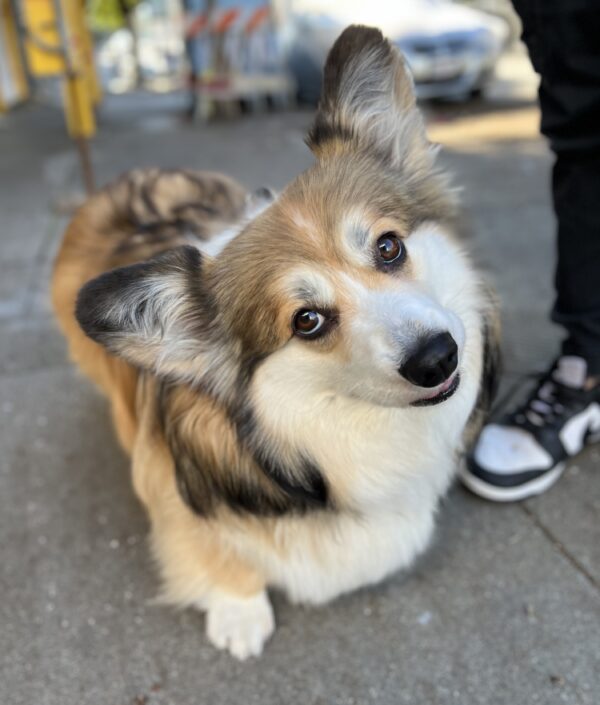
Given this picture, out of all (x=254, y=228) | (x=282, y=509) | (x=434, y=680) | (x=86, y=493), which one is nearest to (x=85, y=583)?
(x=86, y=493)

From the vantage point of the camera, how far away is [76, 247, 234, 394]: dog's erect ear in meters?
1.43

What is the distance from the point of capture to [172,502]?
77.5 inches

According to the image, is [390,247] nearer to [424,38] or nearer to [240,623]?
[240,623]

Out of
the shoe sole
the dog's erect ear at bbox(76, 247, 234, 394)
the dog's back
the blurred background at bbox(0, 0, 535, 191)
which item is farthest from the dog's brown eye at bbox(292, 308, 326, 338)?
the blurred background at bbox(0, 0, 535, 191)

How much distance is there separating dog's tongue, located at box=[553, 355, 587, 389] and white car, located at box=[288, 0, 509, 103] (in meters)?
5.73

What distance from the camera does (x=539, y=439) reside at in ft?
7.64

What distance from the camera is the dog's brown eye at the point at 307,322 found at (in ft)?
5.15

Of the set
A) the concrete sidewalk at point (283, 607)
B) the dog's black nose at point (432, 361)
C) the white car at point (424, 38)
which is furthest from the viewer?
the white car at point (424, 38)

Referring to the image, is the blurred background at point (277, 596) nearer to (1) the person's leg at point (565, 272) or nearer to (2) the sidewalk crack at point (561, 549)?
(2) the sidewalk crack at point (561, 549)

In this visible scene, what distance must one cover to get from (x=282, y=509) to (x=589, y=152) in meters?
1.49

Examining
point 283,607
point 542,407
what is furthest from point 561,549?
point 283,607

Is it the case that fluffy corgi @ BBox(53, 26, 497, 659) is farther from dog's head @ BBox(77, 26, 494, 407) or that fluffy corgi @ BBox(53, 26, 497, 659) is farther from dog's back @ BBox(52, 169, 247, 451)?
dog's back @ BBox(52, 169, 247, 451)

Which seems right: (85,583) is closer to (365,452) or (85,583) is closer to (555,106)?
(365,452)

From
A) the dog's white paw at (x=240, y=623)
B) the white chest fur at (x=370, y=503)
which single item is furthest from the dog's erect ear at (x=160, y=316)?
the dog's white paw at (x=240, y=623)
